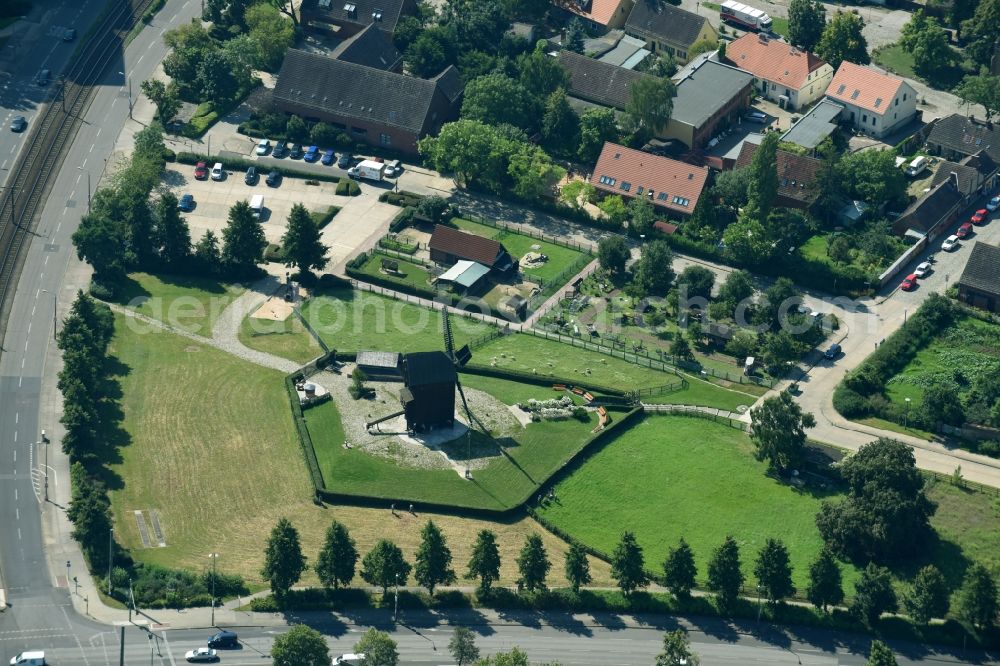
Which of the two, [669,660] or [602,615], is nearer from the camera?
[669,660]

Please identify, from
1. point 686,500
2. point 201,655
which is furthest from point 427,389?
point 201,655

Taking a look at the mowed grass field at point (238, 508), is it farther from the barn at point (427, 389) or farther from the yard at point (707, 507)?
the barn at point (427, 389)

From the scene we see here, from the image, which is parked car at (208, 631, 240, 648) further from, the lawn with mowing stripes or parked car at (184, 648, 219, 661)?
the lawn with mowing stripes

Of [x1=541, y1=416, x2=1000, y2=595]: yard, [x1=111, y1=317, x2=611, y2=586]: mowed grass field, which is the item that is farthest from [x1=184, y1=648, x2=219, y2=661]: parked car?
[x1=541, y1=416, x2=1000, y2=595]: yard

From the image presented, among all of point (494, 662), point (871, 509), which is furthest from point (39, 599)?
point (871, 509)

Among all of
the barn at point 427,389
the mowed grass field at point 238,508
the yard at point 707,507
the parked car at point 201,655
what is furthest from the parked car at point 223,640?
the barn at point 427,389

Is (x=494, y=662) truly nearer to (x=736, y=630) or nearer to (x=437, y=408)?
(x=736, y=630)

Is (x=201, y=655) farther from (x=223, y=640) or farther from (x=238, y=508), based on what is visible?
(x=238, y=508)
